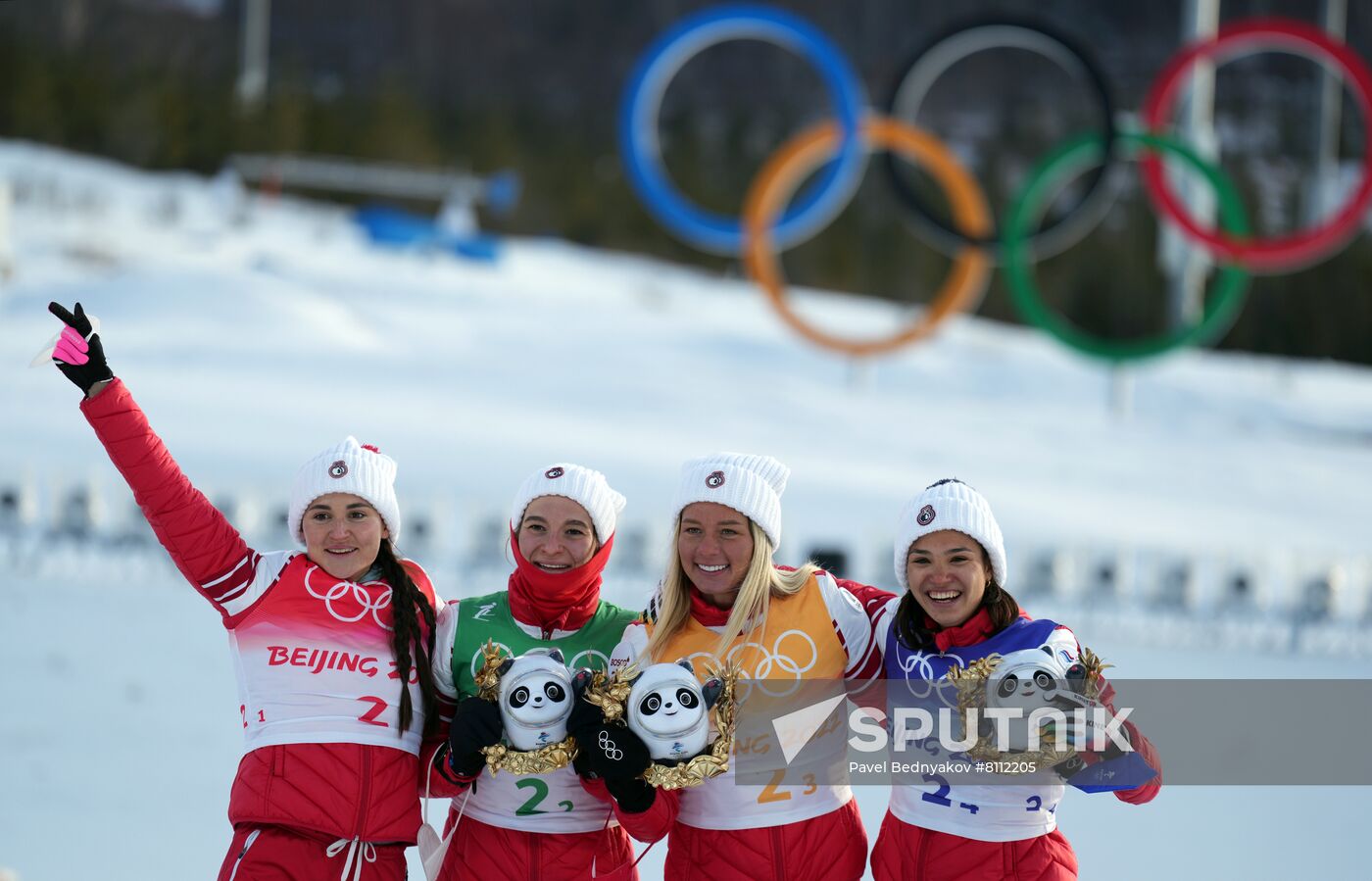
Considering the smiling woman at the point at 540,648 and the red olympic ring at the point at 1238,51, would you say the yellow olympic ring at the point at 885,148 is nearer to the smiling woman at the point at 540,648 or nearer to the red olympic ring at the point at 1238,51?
the red olympic ring at the point at 1238,51

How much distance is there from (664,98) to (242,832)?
46567mm

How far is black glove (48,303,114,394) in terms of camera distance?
311 centimetres

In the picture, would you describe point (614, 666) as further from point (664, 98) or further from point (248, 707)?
point (664, 98)

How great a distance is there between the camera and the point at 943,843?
2.97m

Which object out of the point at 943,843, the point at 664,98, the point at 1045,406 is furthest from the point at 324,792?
the point at 664,98

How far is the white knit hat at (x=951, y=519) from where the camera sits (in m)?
3.05

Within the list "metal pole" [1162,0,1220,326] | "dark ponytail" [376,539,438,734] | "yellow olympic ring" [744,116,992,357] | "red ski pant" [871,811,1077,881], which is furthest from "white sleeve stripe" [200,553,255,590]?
"metal pole" [1162,0,1220,326]

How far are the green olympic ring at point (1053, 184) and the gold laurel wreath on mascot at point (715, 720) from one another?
31.9 ft

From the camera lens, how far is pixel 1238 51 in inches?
499

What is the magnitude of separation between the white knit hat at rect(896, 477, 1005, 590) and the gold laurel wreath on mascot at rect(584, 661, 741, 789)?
468mm

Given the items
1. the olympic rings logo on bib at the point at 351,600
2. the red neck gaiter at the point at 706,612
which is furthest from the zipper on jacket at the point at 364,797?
the red neck gaiter at the point at 706,612

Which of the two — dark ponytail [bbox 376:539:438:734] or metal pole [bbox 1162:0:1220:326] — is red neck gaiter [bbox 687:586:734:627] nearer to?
dark ponytail [bbox 376:539:438:734]

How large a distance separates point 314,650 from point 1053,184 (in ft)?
34.7

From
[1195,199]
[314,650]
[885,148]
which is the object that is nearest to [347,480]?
[314,650]
